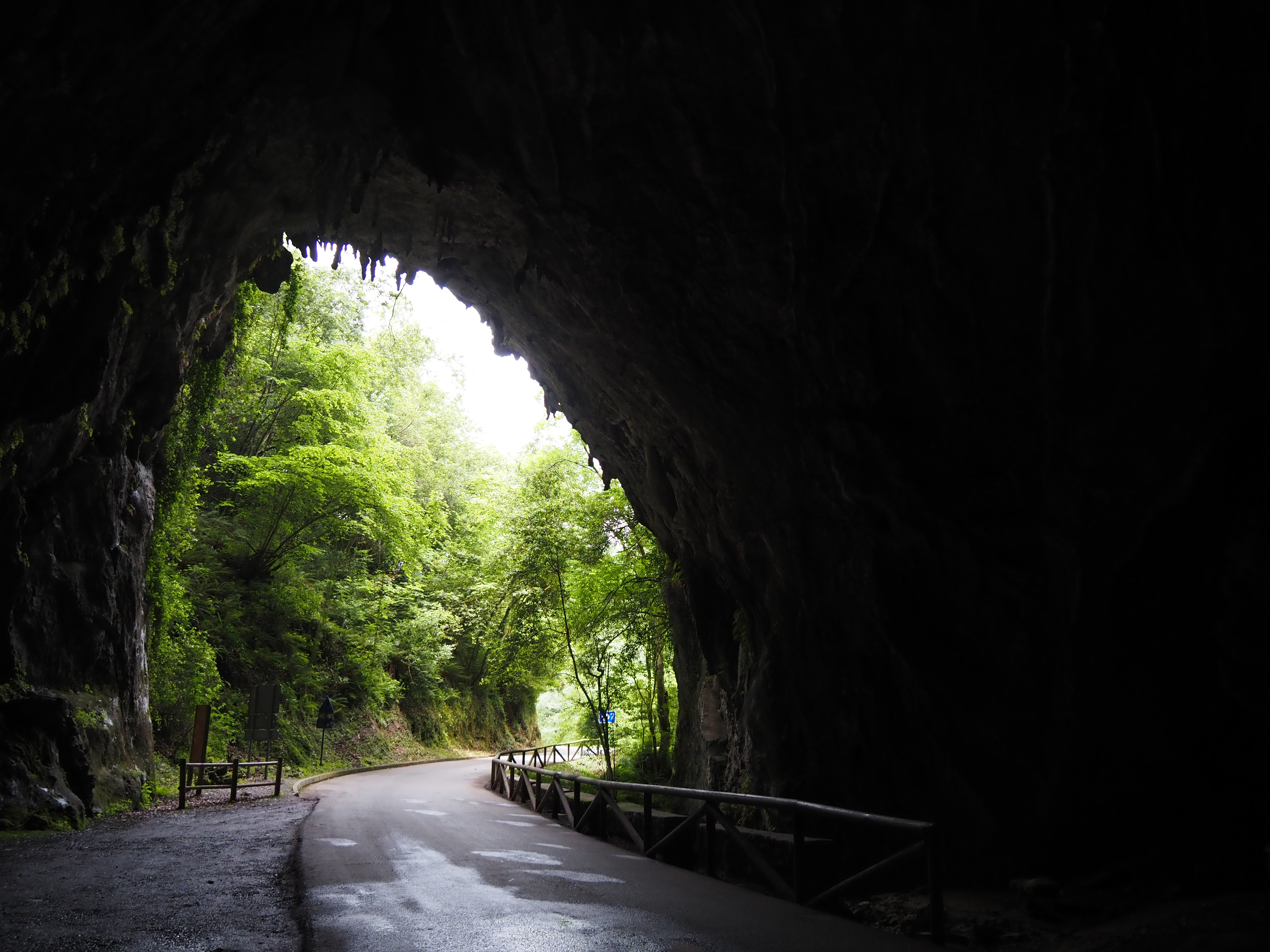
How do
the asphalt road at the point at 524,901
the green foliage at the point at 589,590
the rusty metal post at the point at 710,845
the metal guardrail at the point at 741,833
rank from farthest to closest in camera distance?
the green foliage at the point at 589,590, the rusty metal post at the point at 710,845, the metal guardrail at the point at 741,833, the asphalt road at the point at 524,901

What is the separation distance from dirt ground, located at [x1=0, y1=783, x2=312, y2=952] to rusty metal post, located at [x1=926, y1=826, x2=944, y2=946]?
13.5 feet

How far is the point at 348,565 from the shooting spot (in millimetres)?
28469

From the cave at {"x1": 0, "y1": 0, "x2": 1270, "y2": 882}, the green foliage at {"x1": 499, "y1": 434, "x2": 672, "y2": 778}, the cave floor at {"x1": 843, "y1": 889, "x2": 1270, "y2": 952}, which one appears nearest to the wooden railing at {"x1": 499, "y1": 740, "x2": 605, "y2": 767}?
the green foliage at {"x1": 499, "y1": 434, "x2": 672, "y2": 778}

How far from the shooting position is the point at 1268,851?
20.0 feet

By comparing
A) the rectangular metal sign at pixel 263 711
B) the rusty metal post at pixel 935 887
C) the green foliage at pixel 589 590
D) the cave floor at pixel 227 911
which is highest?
the green foliage at pixel 589 590

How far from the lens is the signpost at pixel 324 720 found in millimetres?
23625

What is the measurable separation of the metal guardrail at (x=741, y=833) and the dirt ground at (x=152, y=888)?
12.6 feet

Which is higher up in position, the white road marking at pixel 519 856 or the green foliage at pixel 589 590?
the green foliage at pixel 589 590

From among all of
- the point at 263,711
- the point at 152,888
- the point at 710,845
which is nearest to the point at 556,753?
the point at 263,711

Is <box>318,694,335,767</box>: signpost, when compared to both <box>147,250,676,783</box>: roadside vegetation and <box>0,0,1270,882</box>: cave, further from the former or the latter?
<box>0,0,1270,882</box>: cave

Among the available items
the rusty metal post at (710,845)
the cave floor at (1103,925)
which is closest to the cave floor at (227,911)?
the cave floor at (1103,925)

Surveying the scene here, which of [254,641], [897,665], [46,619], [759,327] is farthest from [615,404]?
[254,641]

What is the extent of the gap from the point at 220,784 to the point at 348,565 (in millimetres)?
12334

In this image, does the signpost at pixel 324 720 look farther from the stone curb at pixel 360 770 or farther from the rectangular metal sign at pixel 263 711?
the rectangular metal sign at pixel 263 711
